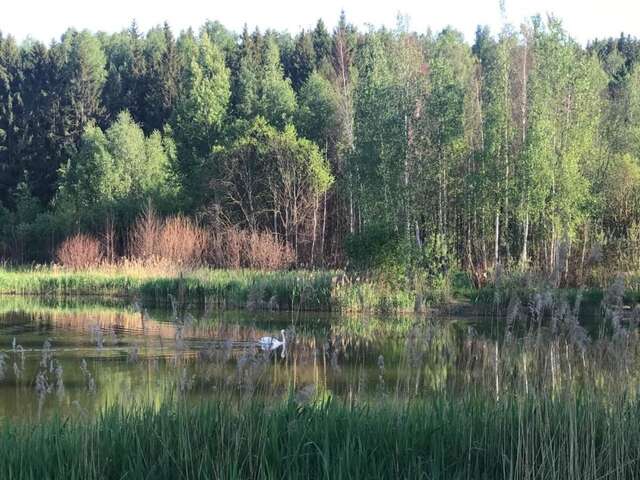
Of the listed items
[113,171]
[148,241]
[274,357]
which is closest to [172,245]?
[148,241]

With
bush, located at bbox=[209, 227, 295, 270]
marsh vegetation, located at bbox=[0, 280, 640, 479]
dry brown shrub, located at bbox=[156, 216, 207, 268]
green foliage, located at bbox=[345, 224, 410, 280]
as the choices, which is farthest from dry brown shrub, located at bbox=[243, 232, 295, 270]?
marsh vegetation, located at bbox=[0, 280, 640, 479]

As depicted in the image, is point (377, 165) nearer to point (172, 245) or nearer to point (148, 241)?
point (172, 245)

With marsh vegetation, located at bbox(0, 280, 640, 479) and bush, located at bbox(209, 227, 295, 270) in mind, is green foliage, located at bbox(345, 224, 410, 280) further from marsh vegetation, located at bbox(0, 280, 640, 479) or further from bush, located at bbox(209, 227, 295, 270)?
marsh vegetation, located at bbox(0, 280, 640, 479)

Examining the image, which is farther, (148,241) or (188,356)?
(148,241)

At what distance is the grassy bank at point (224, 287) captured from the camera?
1852cm

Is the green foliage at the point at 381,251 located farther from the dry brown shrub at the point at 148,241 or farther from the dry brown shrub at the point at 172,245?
the dry brown shrub at the point at 148,241

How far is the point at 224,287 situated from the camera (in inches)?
789

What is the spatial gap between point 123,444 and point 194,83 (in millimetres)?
38702

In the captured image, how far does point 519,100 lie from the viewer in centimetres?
2456

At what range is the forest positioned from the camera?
2134cm

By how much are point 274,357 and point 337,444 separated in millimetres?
5811

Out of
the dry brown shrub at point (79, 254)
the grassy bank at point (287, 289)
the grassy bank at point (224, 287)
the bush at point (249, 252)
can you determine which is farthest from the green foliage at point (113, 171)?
the grassy bank at point (287, 289)

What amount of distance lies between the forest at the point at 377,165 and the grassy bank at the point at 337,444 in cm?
112

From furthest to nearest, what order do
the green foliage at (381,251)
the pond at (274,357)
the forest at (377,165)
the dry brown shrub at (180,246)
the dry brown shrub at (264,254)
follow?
the dry brown shrub at (180,246), the dry brown shrub at (264,254), the forest at (377,165), the green foliage at (381,251), the pond at (274,357)
